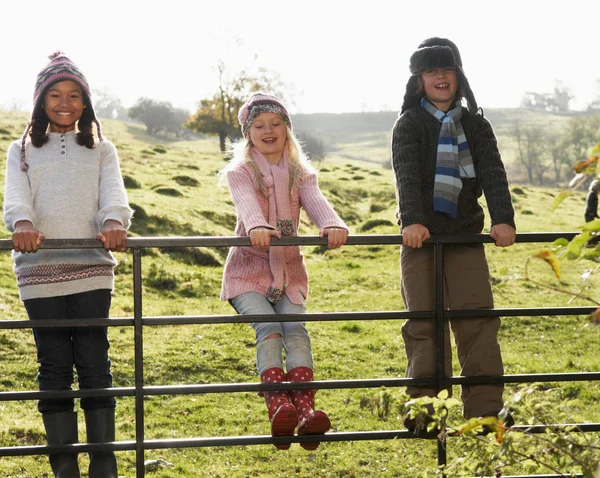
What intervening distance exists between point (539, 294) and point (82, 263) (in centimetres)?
1266

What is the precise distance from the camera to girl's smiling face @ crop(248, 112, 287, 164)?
4137 millimetres

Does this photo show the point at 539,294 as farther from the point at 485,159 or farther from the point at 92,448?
the point at 92,448

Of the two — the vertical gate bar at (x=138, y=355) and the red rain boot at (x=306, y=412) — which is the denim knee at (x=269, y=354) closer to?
the red rain boot at (x=306, y=412)

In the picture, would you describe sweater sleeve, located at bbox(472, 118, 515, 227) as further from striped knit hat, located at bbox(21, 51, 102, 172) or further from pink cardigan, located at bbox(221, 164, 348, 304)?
striped knit hat, located at bbox(21, 51, 102, 172)

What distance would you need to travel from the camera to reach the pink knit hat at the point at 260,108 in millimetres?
4176

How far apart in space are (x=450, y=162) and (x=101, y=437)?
200 cm

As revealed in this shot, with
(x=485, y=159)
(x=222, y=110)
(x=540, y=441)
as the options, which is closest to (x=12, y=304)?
(x=485, y=159)

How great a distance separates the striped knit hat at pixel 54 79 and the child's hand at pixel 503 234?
1.84 m

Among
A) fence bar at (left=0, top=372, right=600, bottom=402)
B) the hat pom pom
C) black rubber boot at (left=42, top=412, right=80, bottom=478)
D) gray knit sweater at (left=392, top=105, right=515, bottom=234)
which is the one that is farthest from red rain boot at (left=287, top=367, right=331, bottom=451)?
the hat pom pom

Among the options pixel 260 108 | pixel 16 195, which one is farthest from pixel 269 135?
pixel 16 195

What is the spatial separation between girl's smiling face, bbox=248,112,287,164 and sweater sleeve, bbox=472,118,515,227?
929mm

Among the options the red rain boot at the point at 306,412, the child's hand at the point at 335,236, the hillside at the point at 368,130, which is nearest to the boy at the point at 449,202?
the child's hand at the point at 335,236

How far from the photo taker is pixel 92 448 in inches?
136

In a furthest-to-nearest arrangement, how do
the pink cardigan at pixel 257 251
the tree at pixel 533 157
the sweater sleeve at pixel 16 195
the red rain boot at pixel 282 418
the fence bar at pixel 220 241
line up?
the tree at pixel 533 157 → the pink cardigan at pixel 257 251 → the sweater sleeve at pixel 16 195 → the red rain boot at pixel 282 418 → the fence bar at pixel 220 241
